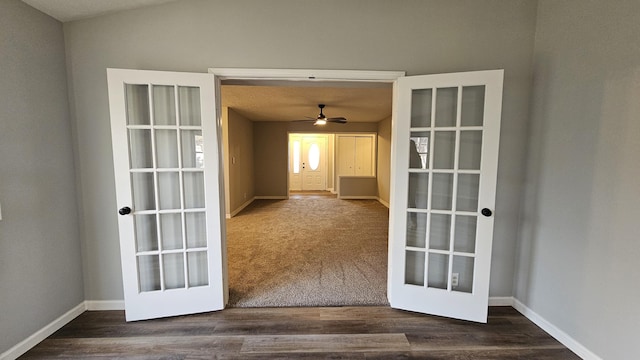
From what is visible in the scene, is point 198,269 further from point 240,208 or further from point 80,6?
point 240,208

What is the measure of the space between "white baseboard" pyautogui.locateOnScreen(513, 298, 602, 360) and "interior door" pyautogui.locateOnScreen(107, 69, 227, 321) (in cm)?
269

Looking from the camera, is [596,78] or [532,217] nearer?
[596,78]

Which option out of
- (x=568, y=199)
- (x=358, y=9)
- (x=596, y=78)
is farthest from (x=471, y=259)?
(x=358, y=9)

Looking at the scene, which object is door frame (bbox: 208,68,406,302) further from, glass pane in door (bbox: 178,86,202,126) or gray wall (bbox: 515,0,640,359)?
gray wall (bbox: 515,0,640,359)

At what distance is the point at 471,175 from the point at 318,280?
1.88 meters

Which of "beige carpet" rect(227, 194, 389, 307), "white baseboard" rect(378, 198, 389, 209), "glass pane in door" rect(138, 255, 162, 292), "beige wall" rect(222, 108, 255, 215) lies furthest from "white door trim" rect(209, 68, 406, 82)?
"white baseboard" rect(378, 198, 389, 209)

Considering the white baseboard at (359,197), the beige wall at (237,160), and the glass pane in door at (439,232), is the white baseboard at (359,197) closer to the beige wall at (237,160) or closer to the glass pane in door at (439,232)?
the beige wall at (237,160)

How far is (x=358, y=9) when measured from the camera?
7.30 feet

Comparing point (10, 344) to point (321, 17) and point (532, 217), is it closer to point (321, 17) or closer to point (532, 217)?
point (321, 17)

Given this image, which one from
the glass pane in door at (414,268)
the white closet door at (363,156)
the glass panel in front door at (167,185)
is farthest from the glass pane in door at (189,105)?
the white closet door at (363,156)

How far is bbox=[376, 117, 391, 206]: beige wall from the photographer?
720cm

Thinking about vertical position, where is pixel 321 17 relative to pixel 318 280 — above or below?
above

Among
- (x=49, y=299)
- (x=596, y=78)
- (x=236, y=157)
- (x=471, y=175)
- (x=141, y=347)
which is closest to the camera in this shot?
(x=596, y=78)

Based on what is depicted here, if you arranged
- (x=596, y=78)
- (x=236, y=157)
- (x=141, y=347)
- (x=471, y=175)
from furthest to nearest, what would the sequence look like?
1. (x=236, y=157)
2. (x=471, y=175)
3. (x=141, y=347)
4. (x=596, y=78)
